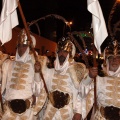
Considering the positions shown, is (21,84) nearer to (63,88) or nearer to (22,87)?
(22,87)

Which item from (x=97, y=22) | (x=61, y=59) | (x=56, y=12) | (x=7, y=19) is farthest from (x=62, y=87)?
(x=56, y=12)

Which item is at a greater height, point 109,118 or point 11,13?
point 11,13

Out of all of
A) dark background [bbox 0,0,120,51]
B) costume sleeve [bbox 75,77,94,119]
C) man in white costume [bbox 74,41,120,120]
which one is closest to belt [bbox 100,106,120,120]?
man in white costume [bbox 74,41,120,120]

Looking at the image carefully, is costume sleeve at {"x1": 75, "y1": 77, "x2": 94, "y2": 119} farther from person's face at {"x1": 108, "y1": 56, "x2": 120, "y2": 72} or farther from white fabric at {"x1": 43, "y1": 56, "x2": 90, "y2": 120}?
person's face at {"x1": 108, "y1": 56, "x2": 120, "y2": 72}

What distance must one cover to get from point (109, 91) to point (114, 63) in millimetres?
471

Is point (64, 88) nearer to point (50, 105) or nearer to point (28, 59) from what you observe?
point (50, 105)

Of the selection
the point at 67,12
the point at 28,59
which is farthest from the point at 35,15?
the point at 28,59

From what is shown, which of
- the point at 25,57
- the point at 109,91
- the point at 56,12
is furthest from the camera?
the point at 56,12

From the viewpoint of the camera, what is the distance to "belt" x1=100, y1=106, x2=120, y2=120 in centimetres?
457

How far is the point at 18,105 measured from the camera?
4898mm

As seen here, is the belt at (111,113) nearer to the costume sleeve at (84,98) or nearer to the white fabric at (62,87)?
the costume sleeve at (84,98)

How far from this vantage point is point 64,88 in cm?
490

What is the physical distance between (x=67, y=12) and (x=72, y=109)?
2155cm

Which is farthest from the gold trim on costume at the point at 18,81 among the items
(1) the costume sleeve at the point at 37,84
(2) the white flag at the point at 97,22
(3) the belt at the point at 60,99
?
(2) the white flag at the point at 97,22
